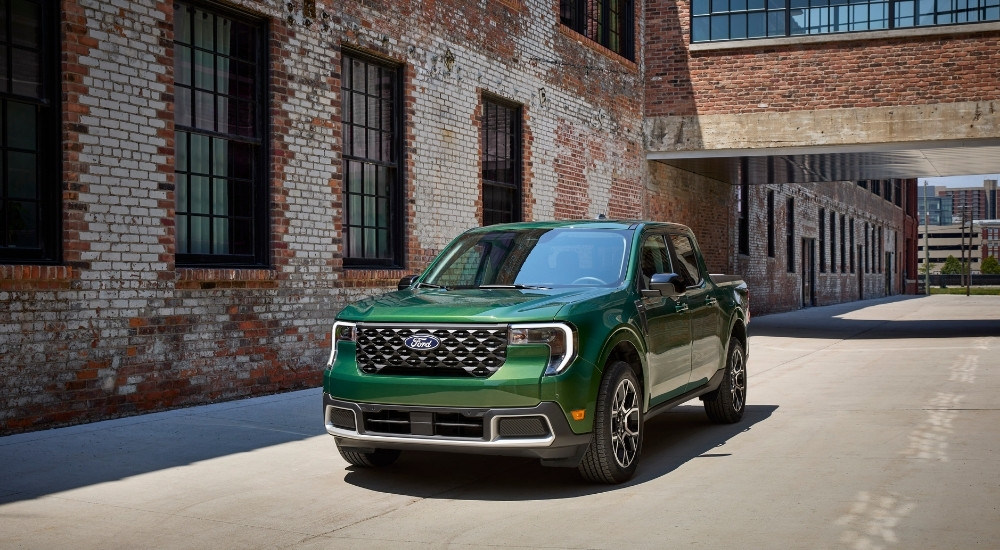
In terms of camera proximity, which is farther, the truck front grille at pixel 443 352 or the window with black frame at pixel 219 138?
the window with black frame at pixel 219 138

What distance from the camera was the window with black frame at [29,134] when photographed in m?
8.46

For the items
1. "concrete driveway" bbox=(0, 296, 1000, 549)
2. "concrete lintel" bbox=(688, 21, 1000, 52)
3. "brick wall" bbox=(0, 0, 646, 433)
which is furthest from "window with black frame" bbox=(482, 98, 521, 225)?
"concrete driveway" bbox=(0, 296, 1000, 549)

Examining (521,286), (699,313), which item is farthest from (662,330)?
(521,286)

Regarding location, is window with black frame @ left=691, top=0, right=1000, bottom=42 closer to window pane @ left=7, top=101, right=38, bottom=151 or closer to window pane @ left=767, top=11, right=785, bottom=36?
window pane @ left=767, top=11, right=785, bottom=36

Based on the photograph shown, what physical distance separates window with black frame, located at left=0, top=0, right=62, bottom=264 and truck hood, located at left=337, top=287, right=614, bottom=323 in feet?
11.0

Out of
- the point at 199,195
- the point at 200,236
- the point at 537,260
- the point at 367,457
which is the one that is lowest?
the point at 367,457

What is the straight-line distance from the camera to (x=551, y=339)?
6.24 metres

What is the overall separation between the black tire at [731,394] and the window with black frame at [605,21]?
10454 mm

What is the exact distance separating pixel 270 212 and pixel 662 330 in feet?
17.2

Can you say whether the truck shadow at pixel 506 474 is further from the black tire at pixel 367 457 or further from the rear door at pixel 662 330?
the rear door at pixel 662 330

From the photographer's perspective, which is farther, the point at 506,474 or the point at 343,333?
the point at 506,474

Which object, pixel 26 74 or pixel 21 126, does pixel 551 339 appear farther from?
pixel 26 74

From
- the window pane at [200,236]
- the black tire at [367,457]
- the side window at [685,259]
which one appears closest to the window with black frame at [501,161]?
the window pane at [200,236]

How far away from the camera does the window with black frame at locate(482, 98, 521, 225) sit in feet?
53.3
